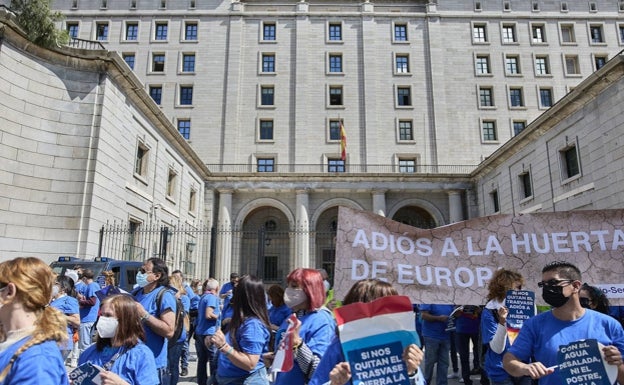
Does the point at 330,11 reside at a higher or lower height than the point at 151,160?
higher

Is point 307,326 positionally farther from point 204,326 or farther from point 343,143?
point 343,143

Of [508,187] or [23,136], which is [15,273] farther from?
[508,187]

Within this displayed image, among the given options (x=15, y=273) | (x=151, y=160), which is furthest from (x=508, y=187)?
(x=15, y=273)

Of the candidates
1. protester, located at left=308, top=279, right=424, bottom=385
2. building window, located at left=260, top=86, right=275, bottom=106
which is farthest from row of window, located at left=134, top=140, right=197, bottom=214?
protester, located at left=308, top=279, right=424, bottom=385

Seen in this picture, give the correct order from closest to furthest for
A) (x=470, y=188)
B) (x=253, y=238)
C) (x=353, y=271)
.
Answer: (x=353, y=271), (x=470, y=188), (x=253, y=238)

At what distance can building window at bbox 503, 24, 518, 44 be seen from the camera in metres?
34.7

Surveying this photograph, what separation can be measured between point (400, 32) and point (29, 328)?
36345 millimetres

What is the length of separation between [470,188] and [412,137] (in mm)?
6021

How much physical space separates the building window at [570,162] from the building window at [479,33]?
1864 centimetres

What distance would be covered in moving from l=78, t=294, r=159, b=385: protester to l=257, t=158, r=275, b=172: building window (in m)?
28.8

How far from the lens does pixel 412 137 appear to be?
32656 mm

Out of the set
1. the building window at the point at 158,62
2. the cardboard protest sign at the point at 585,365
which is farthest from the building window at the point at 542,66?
the cardboard protest sign at the point at 585,365

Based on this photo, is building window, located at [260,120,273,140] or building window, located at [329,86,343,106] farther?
building window, located at [329,86,343,106]

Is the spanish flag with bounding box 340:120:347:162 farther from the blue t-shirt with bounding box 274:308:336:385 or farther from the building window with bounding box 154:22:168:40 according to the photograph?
the blue t-shirt with bounding box 274:308:336:385
